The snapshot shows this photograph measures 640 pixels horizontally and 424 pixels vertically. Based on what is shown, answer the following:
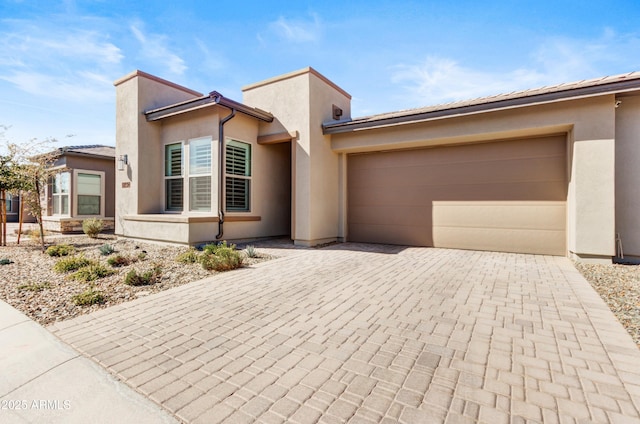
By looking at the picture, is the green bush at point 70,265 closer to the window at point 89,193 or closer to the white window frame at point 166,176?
the white window frame at point 166,176

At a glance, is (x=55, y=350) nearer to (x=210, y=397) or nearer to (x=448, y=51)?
(x=210, y=397)

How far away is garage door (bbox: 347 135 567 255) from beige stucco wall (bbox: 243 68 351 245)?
0.88 metres

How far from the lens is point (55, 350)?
8.47ft

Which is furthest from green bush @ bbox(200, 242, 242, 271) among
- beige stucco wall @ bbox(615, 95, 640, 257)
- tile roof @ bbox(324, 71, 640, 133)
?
beige stucco wall @ bbox(615, 95, 640, 257)

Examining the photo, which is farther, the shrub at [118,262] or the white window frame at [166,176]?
the white window frame at [166,176]

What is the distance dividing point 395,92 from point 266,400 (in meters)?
10.2

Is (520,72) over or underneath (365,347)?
over

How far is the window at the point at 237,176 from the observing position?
28.0 ft

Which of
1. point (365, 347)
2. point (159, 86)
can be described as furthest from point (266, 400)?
point (159, 86)

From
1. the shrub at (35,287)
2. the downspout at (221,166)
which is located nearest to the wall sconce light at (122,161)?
the downspout at (221,166)

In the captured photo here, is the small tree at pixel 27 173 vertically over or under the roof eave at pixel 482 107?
under

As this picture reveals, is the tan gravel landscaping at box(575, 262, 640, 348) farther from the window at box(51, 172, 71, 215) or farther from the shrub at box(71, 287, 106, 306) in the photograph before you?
the window at box(51, 172, 71, 215)

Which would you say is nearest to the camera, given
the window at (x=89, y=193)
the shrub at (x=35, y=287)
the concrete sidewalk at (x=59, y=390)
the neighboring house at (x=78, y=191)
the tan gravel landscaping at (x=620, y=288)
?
the concrete sidewalk at (x=59, y=390)

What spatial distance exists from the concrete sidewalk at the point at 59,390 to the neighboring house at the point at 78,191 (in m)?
12.0
